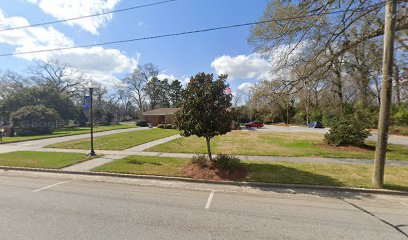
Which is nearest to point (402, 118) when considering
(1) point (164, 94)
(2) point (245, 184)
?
(2) point (245, 184)

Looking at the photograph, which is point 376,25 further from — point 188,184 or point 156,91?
point 156,91

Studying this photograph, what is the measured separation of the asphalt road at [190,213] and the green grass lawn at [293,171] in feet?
2.81

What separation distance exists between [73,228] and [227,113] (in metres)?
5.95

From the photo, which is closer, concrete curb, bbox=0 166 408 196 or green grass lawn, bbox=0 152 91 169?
concrete curb, bbox=0 166 408 196

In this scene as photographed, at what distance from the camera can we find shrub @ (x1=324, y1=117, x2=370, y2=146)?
556 inches

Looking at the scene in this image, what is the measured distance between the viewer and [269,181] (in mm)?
7258

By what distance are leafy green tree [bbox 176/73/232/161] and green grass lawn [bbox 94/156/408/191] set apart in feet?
6.36

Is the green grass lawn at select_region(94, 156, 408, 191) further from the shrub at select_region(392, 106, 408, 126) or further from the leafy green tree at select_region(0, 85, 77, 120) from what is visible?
the leafy green tree at select_region(0, 85, 77, 120)

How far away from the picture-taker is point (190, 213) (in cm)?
494

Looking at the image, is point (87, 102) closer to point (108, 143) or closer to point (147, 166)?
point (108, 143)

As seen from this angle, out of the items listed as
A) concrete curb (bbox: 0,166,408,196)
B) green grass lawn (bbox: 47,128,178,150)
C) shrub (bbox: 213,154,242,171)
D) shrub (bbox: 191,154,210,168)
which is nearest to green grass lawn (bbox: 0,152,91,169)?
concrete curb (bbox: 0,166,408,196)

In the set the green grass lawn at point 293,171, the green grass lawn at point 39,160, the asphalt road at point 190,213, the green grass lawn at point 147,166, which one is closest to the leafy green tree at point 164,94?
the green grass lawn at point 39,160

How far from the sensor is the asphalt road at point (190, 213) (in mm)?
4070

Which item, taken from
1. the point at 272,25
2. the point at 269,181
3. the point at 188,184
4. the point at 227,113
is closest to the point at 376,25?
the point at 272,25
